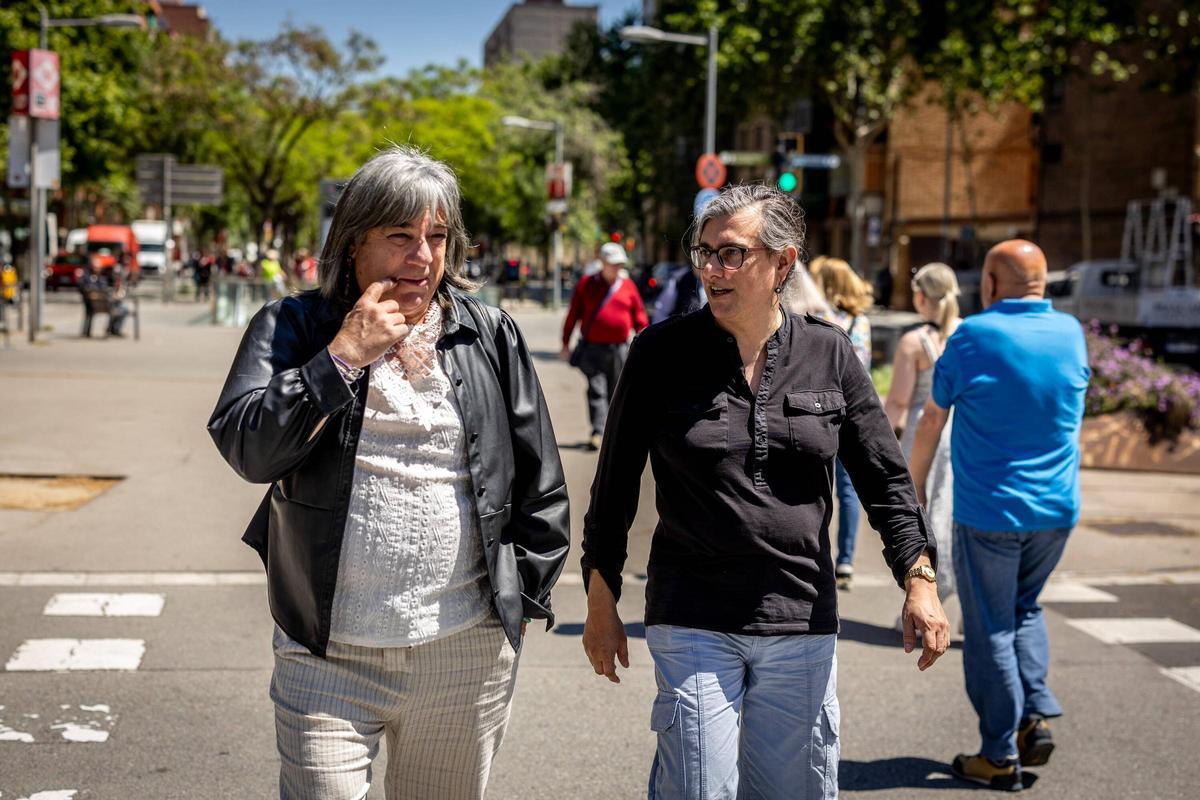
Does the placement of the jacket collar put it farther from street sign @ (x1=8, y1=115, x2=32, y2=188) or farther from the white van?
the white van

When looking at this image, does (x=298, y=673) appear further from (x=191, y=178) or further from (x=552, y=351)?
(x=191, y=178)

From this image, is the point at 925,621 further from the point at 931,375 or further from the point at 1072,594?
the point at 1072,594

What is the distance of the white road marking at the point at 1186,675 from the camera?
5930 mm

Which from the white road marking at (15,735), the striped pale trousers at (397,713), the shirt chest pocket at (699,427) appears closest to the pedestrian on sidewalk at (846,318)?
the white road marking at (15,735)

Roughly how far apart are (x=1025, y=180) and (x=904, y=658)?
45848 mm


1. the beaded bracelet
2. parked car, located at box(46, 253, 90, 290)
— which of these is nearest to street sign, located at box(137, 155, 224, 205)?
parked car, located at box(46, 253, 90, 290)

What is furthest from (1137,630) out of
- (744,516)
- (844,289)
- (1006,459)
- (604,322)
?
(604,322)

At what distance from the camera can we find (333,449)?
262 centimetres

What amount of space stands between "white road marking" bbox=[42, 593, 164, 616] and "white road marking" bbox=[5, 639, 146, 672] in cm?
49

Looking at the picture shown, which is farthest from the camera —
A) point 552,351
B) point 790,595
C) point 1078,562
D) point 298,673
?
point 552,351

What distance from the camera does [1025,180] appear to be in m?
48.9

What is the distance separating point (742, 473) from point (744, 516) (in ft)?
0.31

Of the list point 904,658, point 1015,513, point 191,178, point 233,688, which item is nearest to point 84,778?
point 233,688

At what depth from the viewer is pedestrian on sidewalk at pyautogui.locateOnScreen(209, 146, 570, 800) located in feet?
8.59
